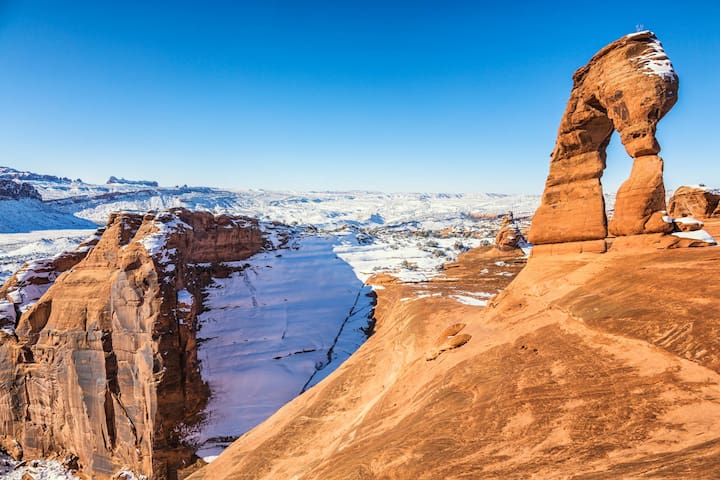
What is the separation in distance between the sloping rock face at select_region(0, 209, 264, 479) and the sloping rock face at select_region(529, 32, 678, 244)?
44.9 ft

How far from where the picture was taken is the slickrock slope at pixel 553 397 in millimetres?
4117

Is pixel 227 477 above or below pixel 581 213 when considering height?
below

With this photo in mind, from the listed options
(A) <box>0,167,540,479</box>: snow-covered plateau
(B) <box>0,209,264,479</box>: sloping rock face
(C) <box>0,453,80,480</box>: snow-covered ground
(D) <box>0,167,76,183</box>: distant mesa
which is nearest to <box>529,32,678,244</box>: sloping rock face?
(A) <box>0,167,540,479</box>: snow-covered plateau

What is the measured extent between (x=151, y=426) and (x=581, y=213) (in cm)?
1598

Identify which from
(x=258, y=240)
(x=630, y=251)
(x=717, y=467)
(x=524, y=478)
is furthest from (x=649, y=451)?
(x=258, y=240)

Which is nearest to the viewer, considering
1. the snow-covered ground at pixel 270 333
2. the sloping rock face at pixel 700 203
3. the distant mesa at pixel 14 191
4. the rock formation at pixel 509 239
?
the snow-covered ground at pixel 270 333

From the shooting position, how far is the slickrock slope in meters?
4.12

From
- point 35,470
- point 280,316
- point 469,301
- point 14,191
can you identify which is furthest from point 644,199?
point 14,191

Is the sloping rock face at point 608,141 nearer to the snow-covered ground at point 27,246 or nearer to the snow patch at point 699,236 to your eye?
the snow patch at point 699,236

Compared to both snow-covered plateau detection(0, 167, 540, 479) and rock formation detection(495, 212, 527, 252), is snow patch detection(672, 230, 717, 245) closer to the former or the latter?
snow-covered plateau detection(0, 167, 540, 479)

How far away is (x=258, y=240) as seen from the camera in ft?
100

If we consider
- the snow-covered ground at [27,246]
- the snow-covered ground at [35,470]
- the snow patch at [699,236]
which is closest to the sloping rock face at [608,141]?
the snow patch at [699,236]

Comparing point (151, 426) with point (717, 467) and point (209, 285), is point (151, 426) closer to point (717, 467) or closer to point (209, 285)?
point (209, 285)

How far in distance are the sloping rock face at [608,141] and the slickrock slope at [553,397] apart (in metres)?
0.83
